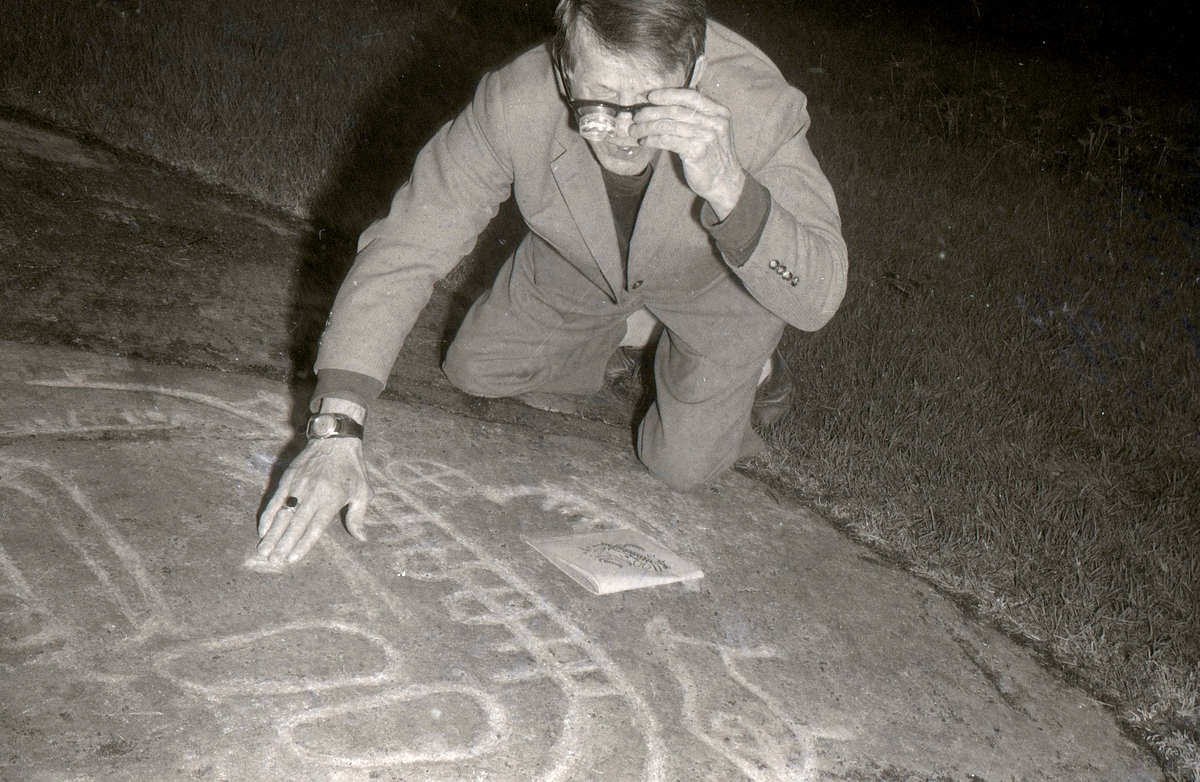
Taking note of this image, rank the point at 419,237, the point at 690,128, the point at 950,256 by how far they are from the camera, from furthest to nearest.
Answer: the point at 950,256 < the point at 419,237 < the point at 690,128

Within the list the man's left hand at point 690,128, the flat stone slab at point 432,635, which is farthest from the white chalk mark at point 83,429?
the man's left hand at point 690,128

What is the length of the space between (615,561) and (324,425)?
0.73 meters

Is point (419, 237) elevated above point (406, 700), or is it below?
above

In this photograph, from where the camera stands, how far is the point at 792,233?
90.2 inches

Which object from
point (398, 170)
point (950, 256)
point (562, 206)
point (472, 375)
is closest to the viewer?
point (562, 206)

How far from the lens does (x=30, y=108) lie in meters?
4.88

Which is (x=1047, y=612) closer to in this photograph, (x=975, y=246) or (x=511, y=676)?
(x=511, y=676)

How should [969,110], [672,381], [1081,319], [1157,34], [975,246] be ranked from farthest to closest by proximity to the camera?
[1157,34] < [969,110] < [975,246] < [1081,319] < [672,381]

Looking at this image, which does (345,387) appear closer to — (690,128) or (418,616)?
(418,616)

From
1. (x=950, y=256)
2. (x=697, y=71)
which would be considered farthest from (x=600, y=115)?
(x=950, y=256)

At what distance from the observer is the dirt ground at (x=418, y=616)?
73.8 inches

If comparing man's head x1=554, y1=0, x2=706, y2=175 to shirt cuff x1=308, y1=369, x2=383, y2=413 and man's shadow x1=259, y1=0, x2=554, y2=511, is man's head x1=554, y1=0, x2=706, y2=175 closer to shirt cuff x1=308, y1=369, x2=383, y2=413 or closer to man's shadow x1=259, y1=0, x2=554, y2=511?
shirt cuff x1=308, y1=369, x2=383, y2=413

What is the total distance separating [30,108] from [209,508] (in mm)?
3324

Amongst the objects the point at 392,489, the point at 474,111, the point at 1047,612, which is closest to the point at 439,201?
the point at 474,111
